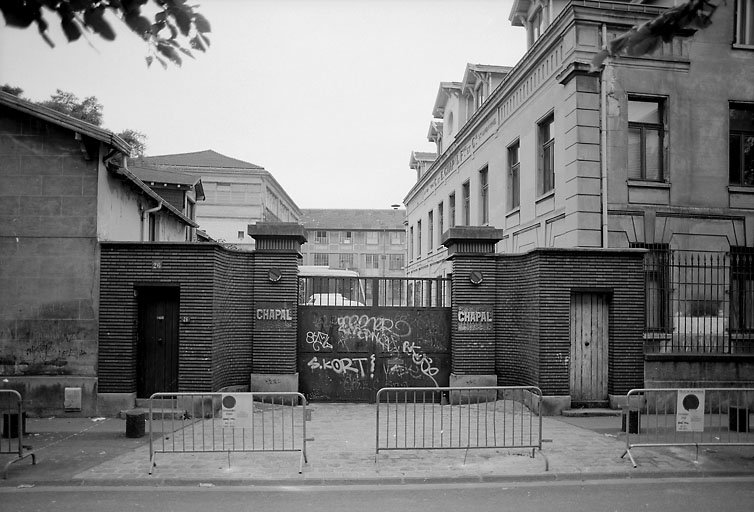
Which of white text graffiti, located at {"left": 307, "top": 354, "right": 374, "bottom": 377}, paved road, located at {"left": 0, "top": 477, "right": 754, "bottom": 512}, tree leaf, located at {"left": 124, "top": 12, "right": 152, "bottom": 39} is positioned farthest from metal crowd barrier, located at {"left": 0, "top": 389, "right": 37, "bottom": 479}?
tree leaf, located at {"left": 124, "top": 12, "right": 152, "bottom": 39}

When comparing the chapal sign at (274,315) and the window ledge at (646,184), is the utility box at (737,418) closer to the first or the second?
the window ledge at (646,184)

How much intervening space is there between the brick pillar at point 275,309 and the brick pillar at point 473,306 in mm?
3367

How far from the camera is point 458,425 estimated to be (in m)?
10.6

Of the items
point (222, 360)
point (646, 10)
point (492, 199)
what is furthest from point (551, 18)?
point (222, 360)

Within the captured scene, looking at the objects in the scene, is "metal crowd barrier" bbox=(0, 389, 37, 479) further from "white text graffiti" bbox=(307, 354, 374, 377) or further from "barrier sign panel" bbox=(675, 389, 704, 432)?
"barrier sign panel" bbox=(675, 389, 704, 432)

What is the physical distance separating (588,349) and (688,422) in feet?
12.6

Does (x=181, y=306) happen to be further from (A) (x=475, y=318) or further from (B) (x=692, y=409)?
(B) (x=692, y=409)

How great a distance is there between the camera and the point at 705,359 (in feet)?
40.4

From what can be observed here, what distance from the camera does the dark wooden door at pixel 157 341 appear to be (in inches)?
475

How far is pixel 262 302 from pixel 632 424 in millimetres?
7369

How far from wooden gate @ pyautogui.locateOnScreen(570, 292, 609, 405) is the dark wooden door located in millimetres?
7962

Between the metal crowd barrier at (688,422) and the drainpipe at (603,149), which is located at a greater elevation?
the drainpipe at (603,149)

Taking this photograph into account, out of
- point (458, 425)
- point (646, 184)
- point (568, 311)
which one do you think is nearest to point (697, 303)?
point (646, 184)

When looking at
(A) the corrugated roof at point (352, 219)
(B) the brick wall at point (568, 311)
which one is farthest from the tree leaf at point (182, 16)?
(A) the corrugated roof at point (352, 219)
